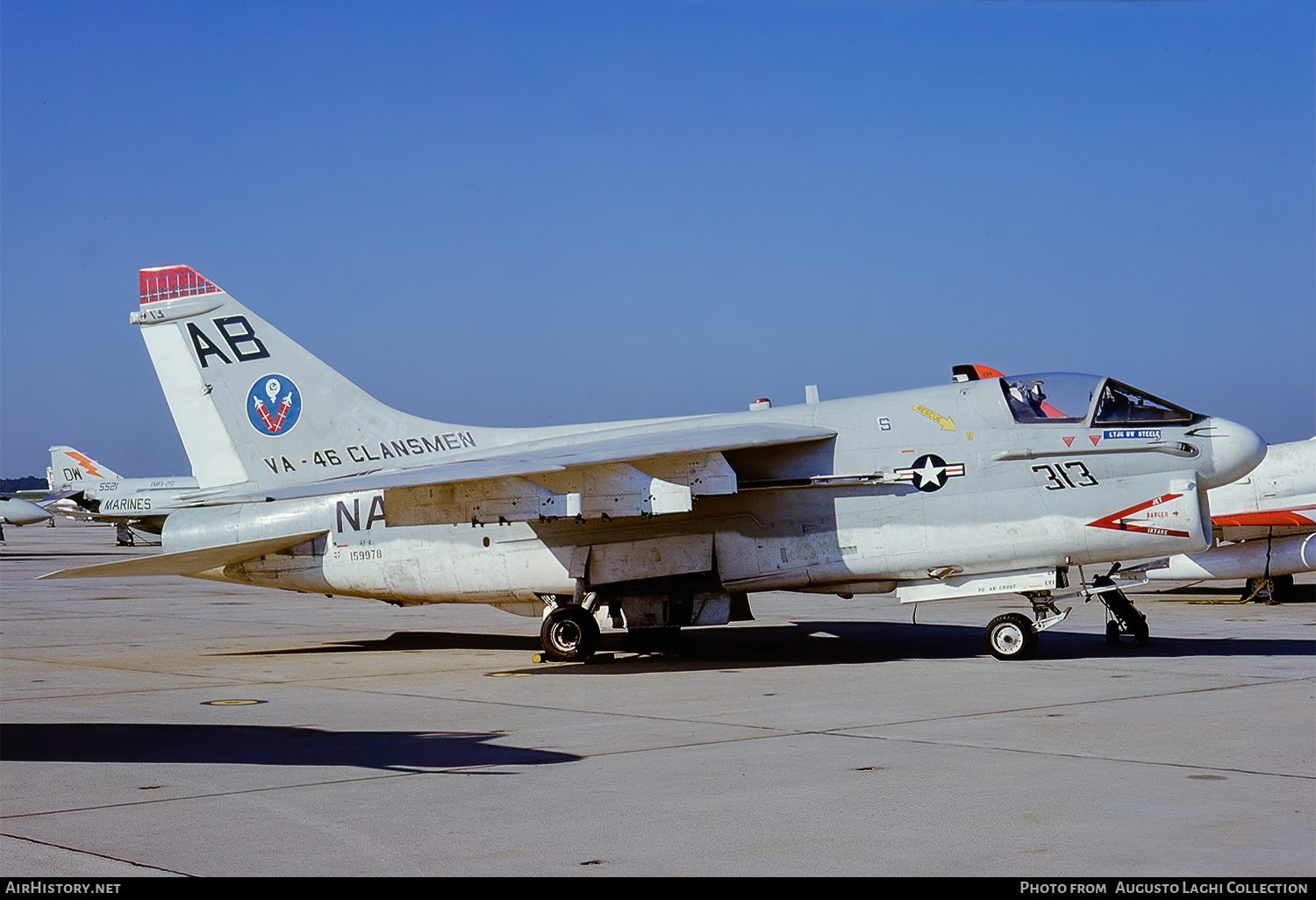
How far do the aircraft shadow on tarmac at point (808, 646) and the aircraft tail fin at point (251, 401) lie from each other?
7.92 ft

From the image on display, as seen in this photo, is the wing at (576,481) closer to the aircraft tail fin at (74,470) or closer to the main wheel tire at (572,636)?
the main wheel tire at (572,636)

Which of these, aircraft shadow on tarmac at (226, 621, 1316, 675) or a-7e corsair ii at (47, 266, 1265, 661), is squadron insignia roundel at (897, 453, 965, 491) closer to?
a-7e corsair ii at (47, 266, 1265, 661)

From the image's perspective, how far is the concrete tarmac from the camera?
639 centimetres

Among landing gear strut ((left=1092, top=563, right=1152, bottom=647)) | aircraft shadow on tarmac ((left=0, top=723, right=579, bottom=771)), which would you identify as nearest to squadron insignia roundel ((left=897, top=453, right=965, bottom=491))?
landing gear strut ((left=1092, top=563, right=1152, bottom=647))

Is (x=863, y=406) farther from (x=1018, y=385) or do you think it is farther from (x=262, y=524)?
(x=262, y=524)

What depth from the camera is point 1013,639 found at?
14617 millimetres

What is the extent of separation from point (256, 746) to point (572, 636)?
5942 millimetres

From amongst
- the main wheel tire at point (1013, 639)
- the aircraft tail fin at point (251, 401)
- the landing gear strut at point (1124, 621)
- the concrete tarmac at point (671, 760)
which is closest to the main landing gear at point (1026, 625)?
the main wheel tire at point (1013, 639)

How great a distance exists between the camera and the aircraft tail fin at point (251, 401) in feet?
A: 55.1

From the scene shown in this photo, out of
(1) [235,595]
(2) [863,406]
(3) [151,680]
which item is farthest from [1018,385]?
(1) [235,595]

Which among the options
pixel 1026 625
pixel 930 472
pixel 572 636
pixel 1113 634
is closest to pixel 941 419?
pixel 930 472

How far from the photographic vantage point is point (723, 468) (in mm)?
14195

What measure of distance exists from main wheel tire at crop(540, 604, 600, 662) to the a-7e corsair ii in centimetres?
2

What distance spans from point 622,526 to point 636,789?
7359 millimetres
